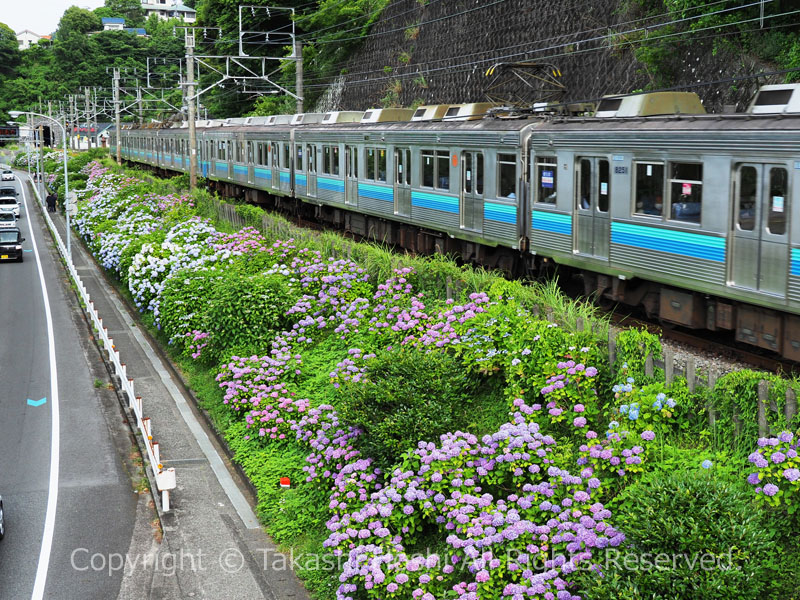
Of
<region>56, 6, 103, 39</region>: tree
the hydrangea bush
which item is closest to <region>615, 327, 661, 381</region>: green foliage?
the hydrangea bush

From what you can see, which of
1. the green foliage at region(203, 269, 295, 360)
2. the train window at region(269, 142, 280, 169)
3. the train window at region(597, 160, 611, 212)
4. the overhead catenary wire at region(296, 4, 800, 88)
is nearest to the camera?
the train window at region(597, 160, 611, 212)

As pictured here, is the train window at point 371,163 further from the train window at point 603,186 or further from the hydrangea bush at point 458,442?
the train window at point 603,186

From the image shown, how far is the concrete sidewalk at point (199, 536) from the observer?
9.45 metres

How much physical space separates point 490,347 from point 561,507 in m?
3.28

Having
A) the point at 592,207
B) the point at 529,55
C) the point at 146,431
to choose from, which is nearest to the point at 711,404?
the point at 592,207

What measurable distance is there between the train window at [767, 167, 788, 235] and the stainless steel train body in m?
0.02

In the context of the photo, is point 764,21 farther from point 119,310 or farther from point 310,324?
point 119,310

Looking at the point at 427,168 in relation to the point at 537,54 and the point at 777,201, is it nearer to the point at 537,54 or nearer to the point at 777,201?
the point at 777,201

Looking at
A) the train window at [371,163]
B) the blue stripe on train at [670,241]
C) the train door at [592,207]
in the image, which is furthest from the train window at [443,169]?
the blue stripe on train at [670,241]

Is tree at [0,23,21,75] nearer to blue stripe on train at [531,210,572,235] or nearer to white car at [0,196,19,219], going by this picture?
white car at [0,196,19,219]

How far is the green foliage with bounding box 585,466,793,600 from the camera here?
21.3 feet

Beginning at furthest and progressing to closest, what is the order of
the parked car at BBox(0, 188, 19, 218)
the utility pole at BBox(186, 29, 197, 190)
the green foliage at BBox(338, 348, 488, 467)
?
the parked car at BBox(0, 188, 19, 218) < the utility pole at BBox(186, 29, 197, 190) < the green foliage at BBox(338, 348, 488, 467)

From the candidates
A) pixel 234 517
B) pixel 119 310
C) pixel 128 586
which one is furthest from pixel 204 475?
pixel 119 310

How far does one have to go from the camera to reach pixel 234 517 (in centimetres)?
1120
